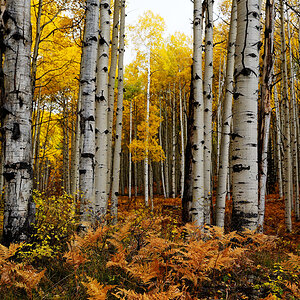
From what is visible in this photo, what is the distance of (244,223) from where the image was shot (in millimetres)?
3014

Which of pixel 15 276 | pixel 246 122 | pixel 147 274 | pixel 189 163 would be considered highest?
pixel 246 122

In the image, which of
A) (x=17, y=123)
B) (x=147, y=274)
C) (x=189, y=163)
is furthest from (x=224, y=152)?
(x=17, y=123)

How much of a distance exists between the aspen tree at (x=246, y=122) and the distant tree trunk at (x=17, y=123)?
2548 millimetres

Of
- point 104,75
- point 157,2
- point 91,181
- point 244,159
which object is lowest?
point 91,181

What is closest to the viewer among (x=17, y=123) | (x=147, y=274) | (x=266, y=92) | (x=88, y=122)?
(x=147, y=274)

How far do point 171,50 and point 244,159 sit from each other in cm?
1493

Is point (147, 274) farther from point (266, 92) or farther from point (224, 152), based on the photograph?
point (224, 152)

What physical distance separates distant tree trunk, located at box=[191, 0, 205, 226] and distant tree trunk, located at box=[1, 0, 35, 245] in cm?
334

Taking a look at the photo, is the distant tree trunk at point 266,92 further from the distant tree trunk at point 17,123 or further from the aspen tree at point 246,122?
the distant tree trunk at point 17,123

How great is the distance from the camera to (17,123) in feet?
9.29

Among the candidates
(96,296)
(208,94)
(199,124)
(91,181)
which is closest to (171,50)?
(208,94)

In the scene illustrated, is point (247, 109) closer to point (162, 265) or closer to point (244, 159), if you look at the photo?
point (244, 159)

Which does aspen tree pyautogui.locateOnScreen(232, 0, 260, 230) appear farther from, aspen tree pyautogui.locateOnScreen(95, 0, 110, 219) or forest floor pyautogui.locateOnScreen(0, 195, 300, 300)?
aspen tree pyautogui.locateOnScreen(95, 0, 110, 219)

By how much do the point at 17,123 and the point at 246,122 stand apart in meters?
2.78
